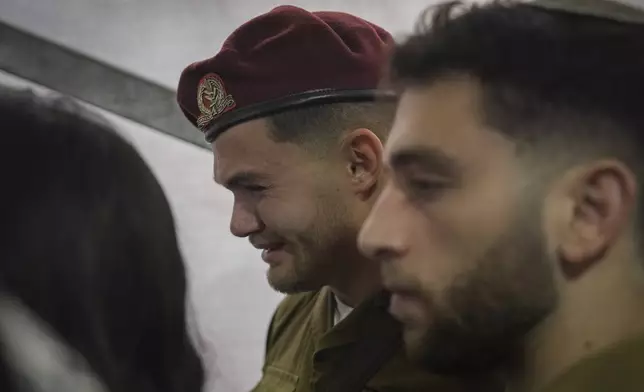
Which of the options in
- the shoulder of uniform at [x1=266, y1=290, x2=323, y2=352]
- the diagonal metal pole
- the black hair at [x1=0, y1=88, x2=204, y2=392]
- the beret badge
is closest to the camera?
the black hair at [x1=0, y1=88, x2=204, y2=392]

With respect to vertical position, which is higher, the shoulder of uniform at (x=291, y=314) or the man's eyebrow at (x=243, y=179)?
the man's eyebrow at (x=243, y=179)

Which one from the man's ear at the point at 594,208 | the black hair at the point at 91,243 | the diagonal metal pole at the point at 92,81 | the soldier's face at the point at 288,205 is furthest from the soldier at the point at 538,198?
the diagonal metal pole at the point at 92,81

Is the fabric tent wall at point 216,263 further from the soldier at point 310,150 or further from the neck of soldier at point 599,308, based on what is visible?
the neck of soldier at point 599,308

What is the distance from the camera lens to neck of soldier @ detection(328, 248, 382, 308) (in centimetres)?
87

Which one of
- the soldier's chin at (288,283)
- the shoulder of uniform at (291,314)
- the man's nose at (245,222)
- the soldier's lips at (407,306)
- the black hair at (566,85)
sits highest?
the black hair at (566,85)

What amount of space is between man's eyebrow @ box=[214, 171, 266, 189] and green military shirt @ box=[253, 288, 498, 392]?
0.21m

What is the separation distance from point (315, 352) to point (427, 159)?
39 centimetres

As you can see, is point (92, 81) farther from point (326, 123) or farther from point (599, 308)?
point (599, 308)

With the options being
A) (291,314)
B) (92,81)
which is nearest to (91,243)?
(291,314)

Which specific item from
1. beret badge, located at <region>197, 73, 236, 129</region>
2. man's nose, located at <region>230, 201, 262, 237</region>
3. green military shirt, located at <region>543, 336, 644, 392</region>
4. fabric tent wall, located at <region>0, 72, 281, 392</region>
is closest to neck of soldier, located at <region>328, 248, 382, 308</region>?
man's nose, located at <region>230, 201, 262, 237</region>

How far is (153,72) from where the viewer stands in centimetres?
171

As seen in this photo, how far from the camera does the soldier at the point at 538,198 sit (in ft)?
1.71

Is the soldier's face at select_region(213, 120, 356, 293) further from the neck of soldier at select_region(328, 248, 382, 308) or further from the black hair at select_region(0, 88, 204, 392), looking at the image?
the black hair at select_region(0, 88, 204, 392)

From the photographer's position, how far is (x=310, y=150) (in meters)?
0.87
